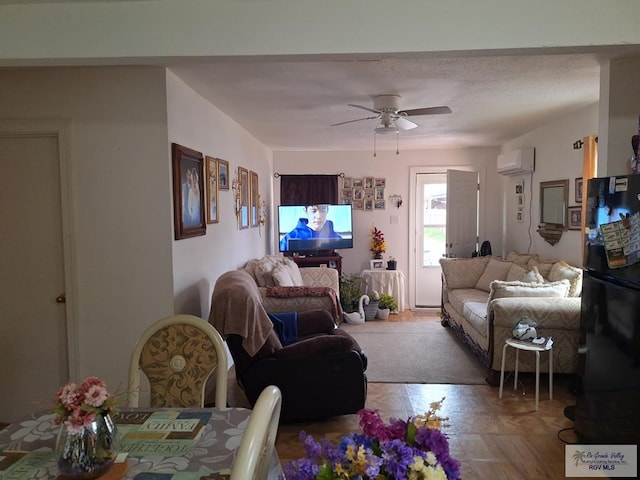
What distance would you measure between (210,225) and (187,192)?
64 cm

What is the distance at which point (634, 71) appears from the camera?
2746mm

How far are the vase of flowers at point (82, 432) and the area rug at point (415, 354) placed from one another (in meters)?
2.91

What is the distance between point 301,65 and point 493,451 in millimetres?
2567

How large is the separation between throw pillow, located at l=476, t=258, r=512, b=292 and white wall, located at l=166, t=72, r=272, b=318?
2.73 metres

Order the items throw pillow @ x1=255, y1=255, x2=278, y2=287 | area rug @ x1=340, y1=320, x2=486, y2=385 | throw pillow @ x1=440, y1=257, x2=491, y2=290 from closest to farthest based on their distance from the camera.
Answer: area rug @ x1=340, y1=320, x2=486, y2=385 → throw pillow @ x1=255, y1=255, x2=278, y2=287 → throw pillow @ x1=440, y1=257, x2=491, y2=290

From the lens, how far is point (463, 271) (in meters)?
5.59

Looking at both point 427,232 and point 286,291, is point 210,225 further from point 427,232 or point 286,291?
point 427,232

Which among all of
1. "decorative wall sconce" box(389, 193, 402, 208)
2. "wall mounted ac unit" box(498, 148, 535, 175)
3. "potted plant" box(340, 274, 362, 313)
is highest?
"wall mounted ac unit" box(498, 148, 535, 175)

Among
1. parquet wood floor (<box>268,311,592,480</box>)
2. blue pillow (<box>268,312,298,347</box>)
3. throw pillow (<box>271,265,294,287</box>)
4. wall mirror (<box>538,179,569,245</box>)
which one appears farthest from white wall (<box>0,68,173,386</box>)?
wall mirror (<box>538,179,569,245</box>)

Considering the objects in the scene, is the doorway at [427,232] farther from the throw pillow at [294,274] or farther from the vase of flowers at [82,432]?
the vase of flowers at [82,432]

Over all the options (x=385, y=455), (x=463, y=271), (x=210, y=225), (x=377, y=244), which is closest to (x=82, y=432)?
(x=385, y=455)

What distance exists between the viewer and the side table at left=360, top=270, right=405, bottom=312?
254 inches

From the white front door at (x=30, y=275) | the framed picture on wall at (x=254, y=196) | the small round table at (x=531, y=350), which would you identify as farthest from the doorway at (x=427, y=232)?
the white front door at (x=30, y=275)

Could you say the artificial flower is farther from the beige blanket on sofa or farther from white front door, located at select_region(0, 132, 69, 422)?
white front door, located at select_region(0, 132, 69, 422)
